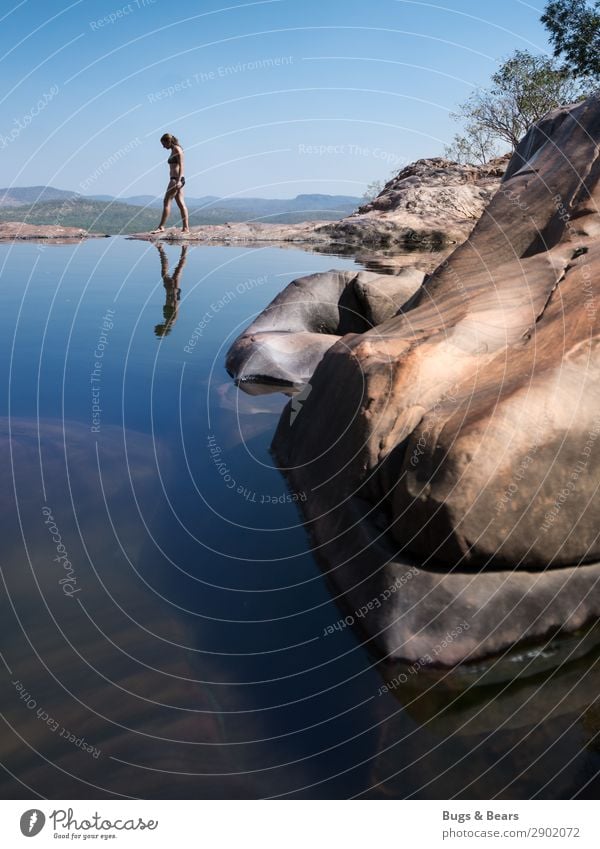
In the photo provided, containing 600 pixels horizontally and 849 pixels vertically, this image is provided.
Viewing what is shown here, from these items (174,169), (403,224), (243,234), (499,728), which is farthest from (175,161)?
(499,728)

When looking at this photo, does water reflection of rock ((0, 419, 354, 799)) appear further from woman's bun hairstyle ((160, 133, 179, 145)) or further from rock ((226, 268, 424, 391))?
woman's bun hairstyle ((160, 133, 179, 145))

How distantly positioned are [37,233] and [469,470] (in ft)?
70.5

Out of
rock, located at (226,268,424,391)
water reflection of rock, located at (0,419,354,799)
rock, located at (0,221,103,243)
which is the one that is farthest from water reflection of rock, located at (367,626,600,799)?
rock, located at (0,221,103,243)

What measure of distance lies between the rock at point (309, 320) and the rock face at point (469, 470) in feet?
9.39

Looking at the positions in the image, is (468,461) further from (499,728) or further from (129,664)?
(129,664)

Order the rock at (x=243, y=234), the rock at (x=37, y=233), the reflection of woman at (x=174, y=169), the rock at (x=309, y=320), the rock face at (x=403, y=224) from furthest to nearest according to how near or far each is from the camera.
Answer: the rock at (x=37, y=233), the rock at (x=243, y=234), the rock face at (x=403, y=224), the reflection of woman at (x=174, y=169), the rock at (x=309, y=320)

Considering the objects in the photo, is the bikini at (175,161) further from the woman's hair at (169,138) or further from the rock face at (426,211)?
the rock face at (426,211)

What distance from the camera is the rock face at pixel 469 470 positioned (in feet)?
12.0

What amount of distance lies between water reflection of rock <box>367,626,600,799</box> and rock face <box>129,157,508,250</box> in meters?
17.2

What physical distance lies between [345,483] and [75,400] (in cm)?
377

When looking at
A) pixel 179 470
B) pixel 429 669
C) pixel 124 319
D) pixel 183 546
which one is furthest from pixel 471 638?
pixel 124 319

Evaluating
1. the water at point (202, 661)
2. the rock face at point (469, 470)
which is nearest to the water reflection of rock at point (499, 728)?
the water at point (202, 661)

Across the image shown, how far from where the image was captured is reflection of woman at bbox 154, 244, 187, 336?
412 inches

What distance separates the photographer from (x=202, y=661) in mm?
3676
